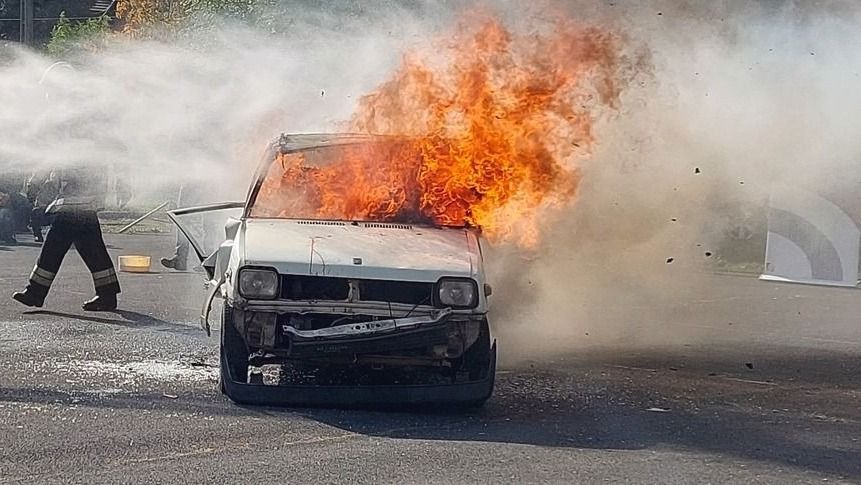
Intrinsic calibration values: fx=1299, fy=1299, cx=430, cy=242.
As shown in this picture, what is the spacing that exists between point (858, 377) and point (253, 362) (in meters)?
4.50

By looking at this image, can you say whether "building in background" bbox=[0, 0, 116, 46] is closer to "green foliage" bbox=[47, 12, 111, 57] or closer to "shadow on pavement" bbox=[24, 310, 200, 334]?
"green foliage" bbox=[47, 12, 111, 57]

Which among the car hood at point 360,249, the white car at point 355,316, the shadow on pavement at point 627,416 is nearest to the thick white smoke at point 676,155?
the car hood at point 360,249

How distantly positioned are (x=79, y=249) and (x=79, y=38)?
1924cm

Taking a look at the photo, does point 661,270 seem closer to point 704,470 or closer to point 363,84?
point 363,84

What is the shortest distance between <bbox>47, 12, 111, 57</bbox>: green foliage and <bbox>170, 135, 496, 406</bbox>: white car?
18347mm

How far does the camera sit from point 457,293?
739 centimetres

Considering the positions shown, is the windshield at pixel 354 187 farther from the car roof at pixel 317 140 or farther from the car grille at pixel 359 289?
the car grille at pixel 359 289

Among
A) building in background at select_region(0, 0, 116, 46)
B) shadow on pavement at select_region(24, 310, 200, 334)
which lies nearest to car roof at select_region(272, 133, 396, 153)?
shadow on pavement at select_region(24, 310, 200, 334)

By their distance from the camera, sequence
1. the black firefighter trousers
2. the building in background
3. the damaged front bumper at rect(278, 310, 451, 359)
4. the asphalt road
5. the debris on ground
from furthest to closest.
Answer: the building in background, the black firefighter trousers, the debris on ground, the damaged front bumper at rect(278, 310, 451, 359), the asphalt road

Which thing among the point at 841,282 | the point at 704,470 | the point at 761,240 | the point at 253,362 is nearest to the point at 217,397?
the point at 253,362

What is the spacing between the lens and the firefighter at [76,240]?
1170cm

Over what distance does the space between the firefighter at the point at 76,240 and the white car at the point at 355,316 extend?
173 inches

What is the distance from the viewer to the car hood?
24.0 ft

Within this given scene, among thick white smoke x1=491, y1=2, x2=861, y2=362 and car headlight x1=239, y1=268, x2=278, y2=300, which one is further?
thick white smoke x1=491, y1=2, x2=861, y2=362
